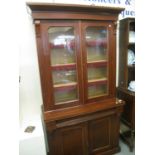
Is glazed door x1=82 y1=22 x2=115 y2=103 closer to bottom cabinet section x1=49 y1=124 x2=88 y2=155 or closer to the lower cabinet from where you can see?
the lower cabinet

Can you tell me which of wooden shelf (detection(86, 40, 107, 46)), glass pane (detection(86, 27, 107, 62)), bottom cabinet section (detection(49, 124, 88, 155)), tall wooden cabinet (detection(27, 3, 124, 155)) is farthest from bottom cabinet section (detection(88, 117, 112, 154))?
wooden shelf (detection(86, 40, 107, 46))

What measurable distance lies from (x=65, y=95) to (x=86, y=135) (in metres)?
0.59

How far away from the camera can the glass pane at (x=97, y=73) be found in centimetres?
197

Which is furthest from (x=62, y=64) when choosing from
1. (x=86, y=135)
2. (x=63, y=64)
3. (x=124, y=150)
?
(x=124, y=150)

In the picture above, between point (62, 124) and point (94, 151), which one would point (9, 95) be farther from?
point (94, 151)

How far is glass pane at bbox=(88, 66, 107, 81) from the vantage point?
1968 mm

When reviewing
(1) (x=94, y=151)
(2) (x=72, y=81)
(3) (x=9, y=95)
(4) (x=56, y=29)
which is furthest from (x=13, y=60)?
(1) (x=94, y=151)

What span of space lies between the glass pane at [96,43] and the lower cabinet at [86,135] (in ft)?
2.53

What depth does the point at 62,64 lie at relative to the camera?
1715 mm

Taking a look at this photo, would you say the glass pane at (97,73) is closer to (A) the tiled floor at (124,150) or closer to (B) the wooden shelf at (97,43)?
(B) the wooden shelf at (97,43)

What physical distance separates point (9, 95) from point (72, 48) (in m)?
1.32

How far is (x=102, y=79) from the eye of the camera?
195 centimetres

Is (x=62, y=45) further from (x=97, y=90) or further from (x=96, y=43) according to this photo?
(x=97, y=90)

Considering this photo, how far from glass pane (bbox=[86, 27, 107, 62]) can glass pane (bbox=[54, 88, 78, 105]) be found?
0.48 m
